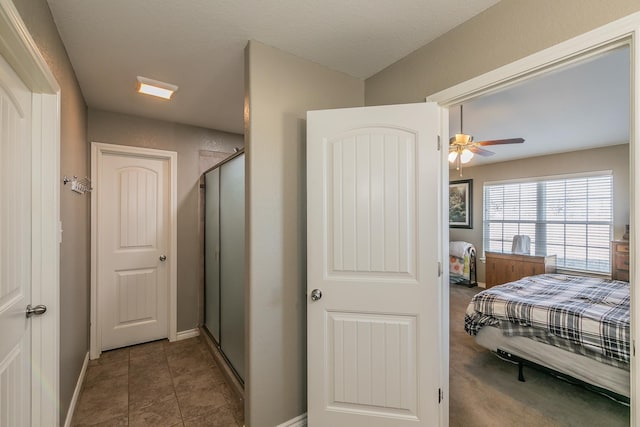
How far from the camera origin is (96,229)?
108 inches

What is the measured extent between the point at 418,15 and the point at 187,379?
118 inches

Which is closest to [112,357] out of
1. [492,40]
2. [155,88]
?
[155,88]

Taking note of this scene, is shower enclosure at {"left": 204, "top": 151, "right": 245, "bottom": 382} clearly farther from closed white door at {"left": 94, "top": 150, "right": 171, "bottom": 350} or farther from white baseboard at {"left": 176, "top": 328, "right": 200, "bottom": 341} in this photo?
closed white door at {"left": 94, "top": 150, "right": 171, "bottom": 350}

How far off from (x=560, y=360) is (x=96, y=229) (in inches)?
163

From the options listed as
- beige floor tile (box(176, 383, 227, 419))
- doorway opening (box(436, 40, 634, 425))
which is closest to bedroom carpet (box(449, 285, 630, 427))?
doorway opening (box(436, 40, 634, 425))

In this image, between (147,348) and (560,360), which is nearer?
(560,360)

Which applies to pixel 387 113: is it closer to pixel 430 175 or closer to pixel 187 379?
pixel 430 175

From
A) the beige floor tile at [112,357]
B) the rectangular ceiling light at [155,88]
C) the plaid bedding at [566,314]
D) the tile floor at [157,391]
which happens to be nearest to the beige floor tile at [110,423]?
the tile floor at [157,391]


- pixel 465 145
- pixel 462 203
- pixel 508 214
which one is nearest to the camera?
pixel 465 145

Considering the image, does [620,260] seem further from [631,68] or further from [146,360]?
[146,360]

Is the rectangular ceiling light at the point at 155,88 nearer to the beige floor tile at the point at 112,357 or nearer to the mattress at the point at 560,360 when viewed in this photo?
the beige floor tile at the point at 112,357

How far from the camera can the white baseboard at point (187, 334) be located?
10.2 feet

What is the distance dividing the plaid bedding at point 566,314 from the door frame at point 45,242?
10.3 feet

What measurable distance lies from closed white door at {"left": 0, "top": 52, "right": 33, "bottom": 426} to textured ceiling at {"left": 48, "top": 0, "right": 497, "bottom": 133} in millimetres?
578
